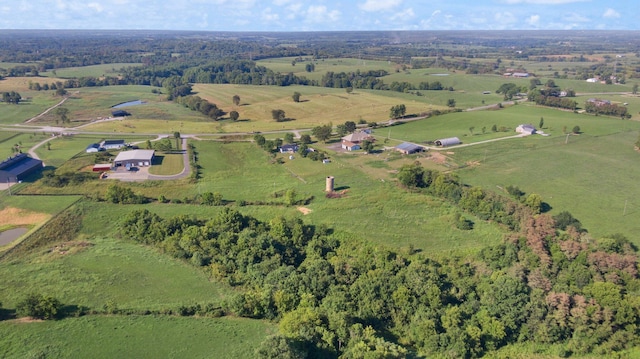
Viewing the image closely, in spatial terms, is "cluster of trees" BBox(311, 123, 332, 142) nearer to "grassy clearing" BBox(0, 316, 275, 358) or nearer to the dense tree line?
"grassy clearing" BBox(0, 316, 275, 358)

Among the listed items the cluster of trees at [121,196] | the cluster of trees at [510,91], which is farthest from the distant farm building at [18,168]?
the cluster of trees at [510,91]

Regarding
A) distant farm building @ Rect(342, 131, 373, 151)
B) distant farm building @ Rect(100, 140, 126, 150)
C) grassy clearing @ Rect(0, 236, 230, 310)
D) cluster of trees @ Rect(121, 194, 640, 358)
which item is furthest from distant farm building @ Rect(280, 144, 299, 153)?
grassy clearing @ Rect(0, 236, 230, 310)

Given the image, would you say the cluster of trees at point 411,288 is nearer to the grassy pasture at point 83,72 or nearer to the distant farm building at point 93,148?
the distant farm building at point 93,148

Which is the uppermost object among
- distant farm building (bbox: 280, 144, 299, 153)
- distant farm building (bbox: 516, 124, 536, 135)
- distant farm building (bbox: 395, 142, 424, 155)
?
distant farm building (bbox: 516, 124, 536, 135)

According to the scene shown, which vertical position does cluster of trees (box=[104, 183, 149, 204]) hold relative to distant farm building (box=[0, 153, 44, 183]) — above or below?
below

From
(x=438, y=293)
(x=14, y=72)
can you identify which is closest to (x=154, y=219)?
(x=438, y=293)
